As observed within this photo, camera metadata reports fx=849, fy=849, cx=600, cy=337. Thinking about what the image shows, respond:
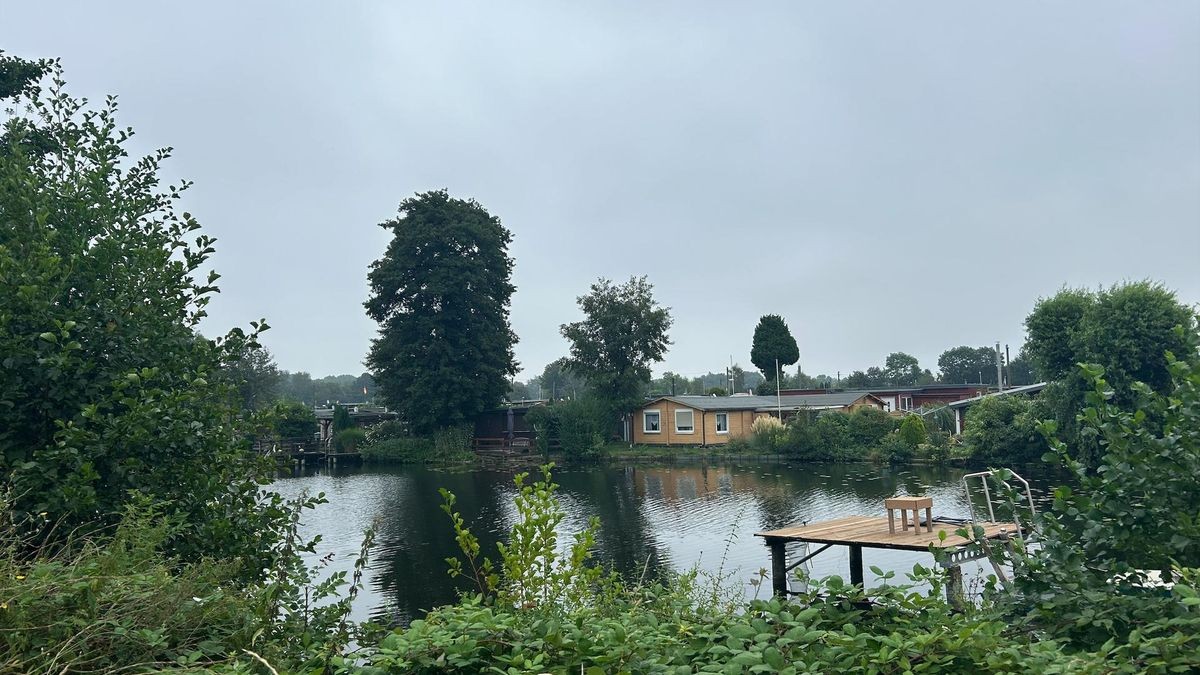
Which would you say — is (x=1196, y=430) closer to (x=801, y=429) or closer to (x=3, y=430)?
(x=3, y=430)

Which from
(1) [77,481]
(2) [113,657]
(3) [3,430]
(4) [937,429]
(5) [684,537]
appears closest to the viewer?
(2) [113,657]

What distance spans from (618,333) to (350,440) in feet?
56.4

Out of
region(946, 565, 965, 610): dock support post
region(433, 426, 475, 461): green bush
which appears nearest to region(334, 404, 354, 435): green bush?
region(433, 426, 475, 461): green bush

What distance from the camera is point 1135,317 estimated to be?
91.8 feet

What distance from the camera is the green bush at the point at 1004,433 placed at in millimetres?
33469

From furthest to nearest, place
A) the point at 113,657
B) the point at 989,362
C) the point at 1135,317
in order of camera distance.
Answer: the point at 989,362 < the point at 1135,317 < the point at 113,657

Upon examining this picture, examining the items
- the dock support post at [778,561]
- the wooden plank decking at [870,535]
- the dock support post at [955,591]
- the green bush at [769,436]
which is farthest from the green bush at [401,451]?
the dock support post at [955,591]

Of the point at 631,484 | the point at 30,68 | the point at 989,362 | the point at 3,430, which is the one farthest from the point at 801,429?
the point at 989,362

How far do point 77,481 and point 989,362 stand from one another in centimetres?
9786

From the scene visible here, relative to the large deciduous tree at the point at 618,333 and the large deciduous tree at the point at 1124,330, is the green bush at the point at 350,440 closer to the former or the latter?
the large deciduous tree at the point at 618,333

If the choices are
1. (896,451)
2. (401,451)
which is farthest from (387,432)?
(896,451)

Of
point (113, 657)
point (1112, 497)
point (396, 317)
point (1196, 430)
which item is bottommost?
point (113, 657)

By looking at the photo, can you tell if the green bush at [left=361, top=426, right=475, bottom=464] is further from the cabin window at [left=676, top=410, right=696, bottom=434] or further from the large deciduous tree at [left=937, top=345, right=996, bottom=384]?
the large deciduous tree at [left=937, top=345, right=996, bottom=384]

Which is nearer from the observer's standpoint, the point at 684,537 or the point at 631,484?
the point at 684,537
